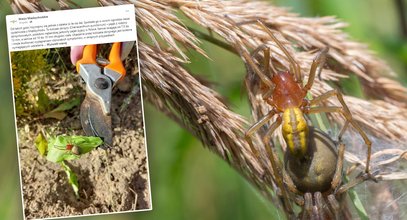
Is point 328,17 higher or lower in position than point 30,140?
higher

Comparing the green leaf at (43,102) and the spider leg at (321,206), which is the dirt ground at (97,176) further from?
the spider leg at (321,206)

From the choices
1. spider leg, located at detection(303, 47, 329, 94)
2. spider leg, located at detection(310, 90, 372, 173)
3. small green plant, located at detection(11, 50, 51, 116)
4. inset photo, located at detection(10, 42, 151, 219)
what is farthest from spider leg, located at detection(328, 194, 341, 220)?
small green plant, located at detection(11, 50, 51, 116)

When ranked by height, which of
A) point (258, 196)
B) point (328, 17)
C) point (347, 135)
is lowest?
point (258, 196)

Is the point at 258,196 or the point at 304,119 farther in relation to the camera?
the point at 258,196

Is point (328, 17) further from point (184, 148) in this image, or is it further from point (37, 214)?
point (37, 214)

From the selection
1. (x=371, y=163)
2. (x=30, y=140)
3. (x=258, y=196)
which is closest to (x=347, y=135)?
(x=371, y=163)

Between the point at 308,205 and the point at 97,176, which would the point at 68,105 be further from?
the point at 308,205
